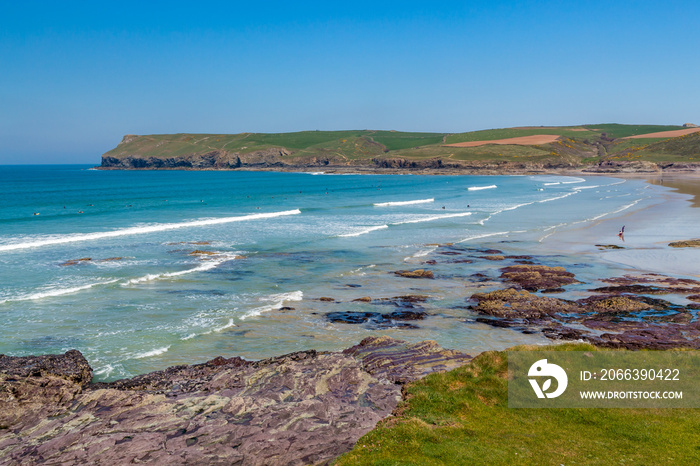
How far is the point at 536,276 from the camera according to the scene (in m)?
29.6

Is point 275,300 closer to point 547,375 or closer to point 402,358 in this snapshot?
point 402,358

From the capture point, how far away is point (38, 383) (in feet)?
46.7

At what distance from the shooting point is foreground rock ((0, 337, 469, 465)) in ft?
Result: 34.6

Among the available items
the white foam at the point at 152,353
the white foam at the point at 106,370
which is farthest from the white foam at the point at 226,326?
the white foam at the point at 106,370

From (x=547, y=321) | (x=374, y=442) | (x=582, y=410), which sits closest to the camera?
(x=374, y=442)

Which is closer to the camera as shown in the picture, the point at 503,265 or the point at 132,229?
the point at 503,265

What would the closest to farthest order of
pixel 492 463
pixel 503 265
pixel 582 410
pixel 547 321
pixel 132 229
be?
pixel 492 463, pixel 582 410, pixel 547 321, pixel 503 265, pixel 132 229

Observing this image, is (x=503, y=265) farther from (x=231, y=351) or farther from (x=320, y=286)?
(x=231, y=351)

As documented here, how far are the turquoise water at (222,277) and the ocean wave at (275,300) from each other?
102mm

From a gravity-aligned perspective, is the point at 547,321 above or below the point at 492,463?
below

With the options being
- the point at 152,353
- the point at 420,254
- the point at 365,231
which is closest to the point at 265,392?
the point at 152,353

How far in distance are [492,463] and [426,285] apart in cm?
1968

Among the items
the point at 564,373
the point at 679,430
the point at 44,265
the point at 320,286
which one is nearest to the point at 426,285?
the point at 320,286

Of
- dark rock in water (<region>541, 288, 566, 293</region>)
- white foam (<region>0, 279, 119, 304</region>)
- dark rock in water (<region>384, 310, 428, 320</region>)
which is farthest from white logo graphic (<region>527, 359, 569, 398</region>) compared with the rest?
white foam (<region>0, 279, 119, 304</region>)
